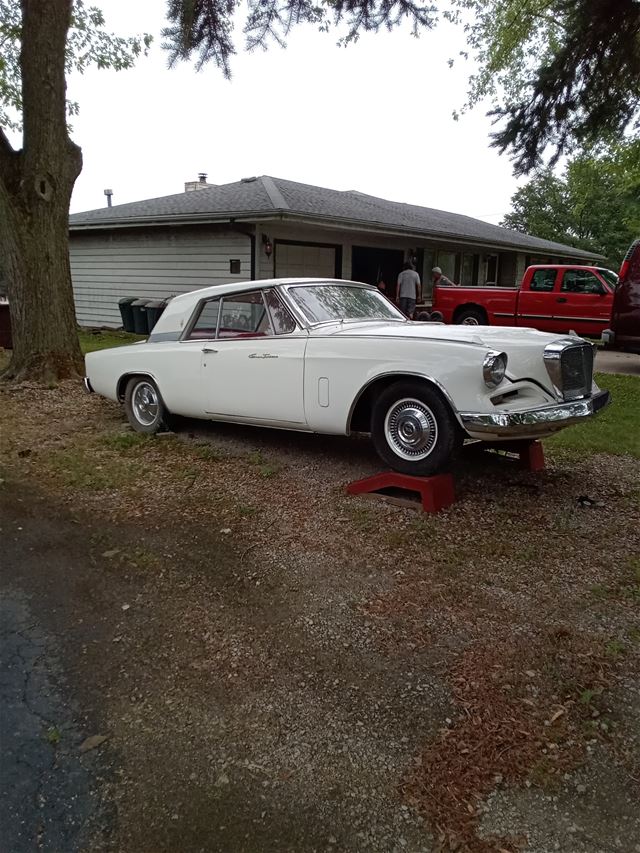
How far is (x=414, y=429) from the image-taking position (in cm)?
468

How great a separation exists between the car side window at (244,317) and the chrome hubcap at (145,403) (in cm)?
118

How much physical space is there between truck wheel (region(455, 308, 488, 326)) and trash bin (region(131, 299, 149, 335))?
737 centimetres

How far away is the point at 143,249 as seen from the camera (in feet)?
54.9

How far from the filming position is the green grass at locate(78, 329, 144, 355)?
14.3m

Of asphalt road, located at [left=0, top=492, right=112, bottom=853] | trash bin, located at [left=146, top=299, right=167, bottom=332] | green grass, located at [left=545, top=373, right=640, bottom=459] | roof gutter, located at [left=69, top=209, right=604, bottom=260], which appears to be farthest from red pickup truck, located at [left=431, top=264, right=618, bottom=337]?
asphalt road, located at [left=0, top=492, right=112, bottom=853]

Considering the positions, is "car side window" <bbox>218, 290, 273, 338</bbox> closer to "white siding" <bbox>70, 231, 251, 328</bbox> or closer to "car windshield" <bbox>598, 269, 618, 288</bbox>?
"white siding" <bbox>70, 231, 251, 328</bbox>

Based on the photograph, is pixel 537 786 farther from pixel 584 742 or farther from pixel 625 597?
pixel 625 597

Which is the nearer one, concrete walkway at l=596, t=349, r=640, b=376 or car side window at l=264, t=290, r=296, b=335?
car side window at l=264, t=290, r=296, b=335

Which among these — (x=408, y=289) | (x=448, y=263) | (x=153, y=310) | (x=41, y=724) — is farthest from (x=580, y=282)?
(x=41, y=724)

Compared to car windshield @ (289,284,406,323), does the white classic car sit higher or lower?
lower

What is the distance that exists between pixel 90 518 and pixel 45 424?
3.15m

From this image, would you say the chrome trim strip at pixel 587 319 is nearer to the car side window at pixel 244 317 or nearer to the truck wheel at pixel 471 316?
the truck wheel at pixel 471 316

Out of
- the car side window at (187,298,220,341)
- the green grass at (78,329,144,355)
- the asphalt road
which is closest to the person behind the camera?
the asphalt road

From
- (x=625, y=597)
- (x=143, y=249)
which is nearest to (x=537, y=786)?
(x=625, y=597)
